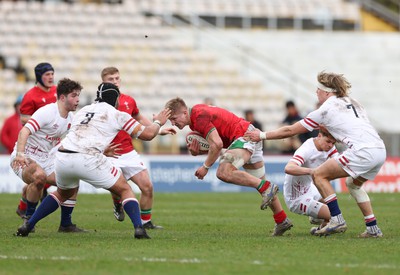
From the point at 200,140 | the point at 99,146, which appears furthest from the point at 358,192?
the point at 99,146

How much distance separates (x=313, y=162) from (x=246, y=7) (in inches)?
933

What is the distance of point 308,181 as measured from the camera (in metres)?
13.2

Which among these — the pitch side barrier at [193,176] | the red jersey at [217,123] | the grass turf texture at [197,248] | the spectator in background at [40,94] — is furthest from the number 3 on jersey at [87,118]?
the pitch side barrier at [193,176]

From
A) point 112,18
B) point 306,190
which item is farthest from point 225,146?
point 112,18

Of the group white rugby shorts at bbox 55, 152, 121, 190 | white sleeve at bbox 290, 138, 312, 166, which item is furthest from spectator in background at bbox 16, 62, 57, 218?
white sleeve at bbox 290, 138, 312, 166

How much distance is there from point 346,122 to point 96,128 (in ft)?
10.1

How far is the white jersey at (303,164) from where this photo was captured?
513 inches

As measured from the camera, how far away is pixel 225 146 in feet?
42.3

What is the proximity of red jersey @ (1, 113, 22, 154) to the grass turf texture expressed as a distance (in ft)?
14.8

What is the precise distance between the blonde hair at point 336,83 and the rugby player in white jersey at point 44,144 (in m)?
3.11

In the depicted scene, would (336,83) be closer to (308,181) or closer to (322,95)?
(322,95)

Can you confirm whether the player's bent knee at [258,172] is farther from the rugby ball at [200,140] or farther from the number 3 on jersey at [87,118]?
the number 3 on jersey at [87,118]

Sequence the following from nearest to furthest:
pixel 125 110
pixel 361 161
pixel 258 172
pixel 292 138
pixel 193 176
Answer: pixel 361 161, pixel 258 172, pixel 125 110, pixel 193 176, pixel 292 138

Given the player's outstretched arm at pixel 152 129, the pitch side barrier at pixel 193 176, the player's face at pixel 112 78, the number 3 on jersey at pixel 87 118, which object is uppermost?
the player's face at pixel 112 78
